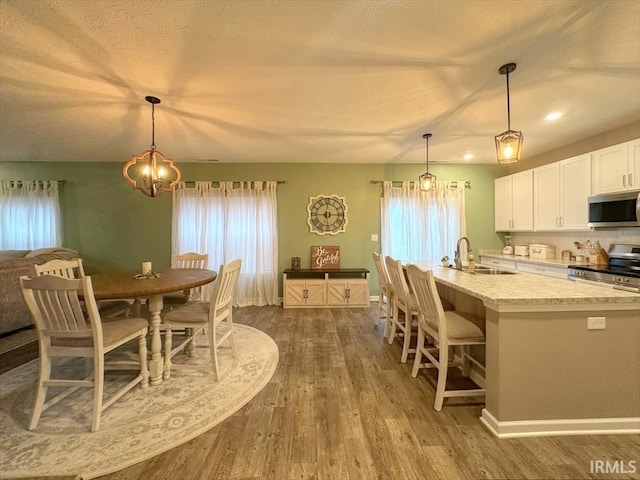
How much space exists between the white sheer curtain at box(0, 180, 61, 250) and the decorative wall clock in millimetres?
4503

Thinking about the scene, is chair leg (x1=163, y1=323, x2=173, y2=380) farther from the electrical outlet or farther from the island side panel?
the electrical outlet

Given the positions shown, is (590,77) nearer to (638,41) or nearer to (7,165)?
(638,41)

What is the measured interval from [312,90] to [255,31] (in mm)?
769

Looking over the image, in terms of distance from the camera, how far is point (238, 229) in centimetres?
482

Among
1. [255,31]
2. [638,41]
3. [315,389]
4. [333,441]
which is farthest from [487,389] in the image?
[255,31]

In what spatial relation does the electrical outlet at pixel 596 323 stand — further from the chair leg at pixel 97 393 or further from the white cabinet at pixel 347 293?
the chair leg at pixel 97 393

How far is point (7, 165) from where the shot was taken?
15.2 feet

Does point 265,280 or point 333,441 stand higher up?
point 265,280

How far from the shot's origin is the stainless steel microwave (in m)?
2.86

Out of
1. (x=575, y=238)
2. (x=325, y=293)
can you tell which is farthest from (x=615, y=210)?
(x=325, y=293)

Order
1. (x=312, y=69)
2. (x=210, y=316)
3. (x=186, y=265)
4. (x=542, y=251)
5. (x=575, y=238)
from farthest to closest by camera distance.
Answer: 1. (x=542, y=251)
2. (x=575, y=238)
3. (x=186, y=265)
4. (x=210, y=316)
5. (x=312, y=69)

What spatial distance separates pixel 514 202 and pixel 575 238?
40.1 inches

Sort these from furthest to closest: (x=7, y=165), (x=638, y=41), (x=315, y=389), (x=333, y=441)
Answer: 1. (x=7, y=165)
2. (x=315, y=389)
3. (x=638, y=41)
4. (x=333, y=441)

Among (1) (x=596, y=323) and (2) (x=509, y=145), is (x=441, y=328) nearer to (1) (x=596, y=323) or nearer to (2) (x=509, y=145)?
(1) (x=596, y=323)
